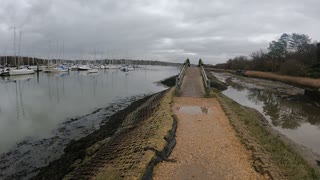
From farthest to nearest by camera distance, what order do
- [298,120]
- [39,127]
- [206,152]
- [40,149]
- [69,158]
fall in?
[298,120] < [39,127] < [40,149] < [69,158] < [206,152]

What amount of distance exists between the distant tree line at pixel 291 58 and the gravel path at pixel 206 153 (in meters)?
47.5

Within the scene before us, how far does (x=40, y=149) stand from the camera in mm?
13094

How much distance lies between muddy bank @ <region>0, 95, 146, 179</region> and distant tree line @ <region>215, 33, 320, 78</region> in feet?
159

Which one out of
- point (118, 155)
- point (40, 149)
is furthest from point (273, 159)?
point (40, 149)

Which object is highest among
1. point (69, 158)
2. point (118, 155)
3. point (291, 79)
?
point (291, 79)

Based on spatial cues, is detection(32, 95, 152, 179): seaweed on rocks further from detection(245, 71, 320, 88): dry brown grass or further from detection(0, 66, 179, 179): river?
detection(245, 71, 320, 88): dry brown grass

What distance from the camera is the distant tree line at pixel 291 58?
57700mm

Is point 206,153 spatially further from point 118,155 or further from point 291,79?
point 291,79

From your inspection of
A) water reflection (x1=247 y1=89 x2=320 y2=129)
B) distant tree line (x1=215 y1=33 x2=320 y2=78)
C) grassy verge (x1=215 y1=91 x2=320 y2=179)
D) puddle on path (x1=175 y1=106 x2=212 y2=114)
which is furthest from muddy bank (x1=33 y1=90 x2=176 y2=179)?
distant tree line (x1=215 y1=33 x2=320 y2=78)

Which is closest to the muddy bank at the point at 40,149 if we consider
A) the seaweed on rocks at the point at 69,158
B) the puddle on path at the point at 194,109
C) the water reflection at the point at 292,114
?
the seaweed on rocks at the point at 69,158

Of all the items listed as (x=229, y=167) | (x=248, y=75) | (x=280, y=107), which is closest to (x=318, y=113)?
(x=280, y=107)

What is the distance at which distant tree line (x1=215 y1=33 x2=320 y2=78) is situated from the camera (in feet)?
189

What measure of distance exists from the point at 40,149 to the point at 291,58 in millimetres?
68211

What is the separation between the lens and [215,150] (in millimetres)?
9242
